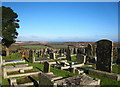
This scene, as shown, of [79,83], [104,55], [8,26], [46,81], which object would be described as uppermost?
[8,26]

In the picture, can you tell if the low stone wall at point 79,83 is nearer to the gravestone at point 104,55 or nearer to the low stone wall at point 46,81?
the low stone wall at point 46,81

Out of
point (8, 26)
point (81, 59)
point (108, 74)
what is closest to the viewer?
point (108, 74)

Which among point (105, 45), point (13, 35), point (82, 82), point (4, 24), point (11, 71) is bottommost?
point (11, 71)

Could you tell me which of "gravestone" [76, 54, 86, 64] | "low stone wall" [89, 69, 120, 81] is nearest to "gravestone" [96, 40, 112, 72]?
"low stone wall" [89, 69, 120, 81]

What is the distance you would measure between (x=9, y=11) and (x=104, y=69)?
75.5 feet

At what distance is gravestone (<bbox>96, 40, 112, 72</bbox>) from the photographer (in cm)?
1152

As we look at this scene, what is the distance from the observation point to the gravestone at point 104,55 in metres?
11.5

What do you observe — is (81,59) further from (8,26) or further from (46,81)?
(8,26)

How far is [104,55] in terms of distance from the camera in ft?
39.4

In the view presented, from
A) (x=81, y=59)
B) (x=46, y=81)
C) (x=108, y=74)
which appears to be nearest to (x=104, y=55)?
(x=108, y=74)

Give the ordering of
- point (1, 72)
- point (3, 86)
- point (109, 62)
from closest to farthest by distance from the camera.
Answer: point (3, 86) → point (1, 72) → point (109, 62)

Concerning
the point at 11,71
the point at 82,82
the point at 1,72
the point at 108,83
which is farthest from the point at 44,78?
the point at 11,71

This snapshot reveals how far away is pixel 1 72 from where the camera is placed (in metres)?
10.8

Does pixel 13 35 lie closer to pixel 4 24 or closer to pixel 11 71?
pixel 4 24
